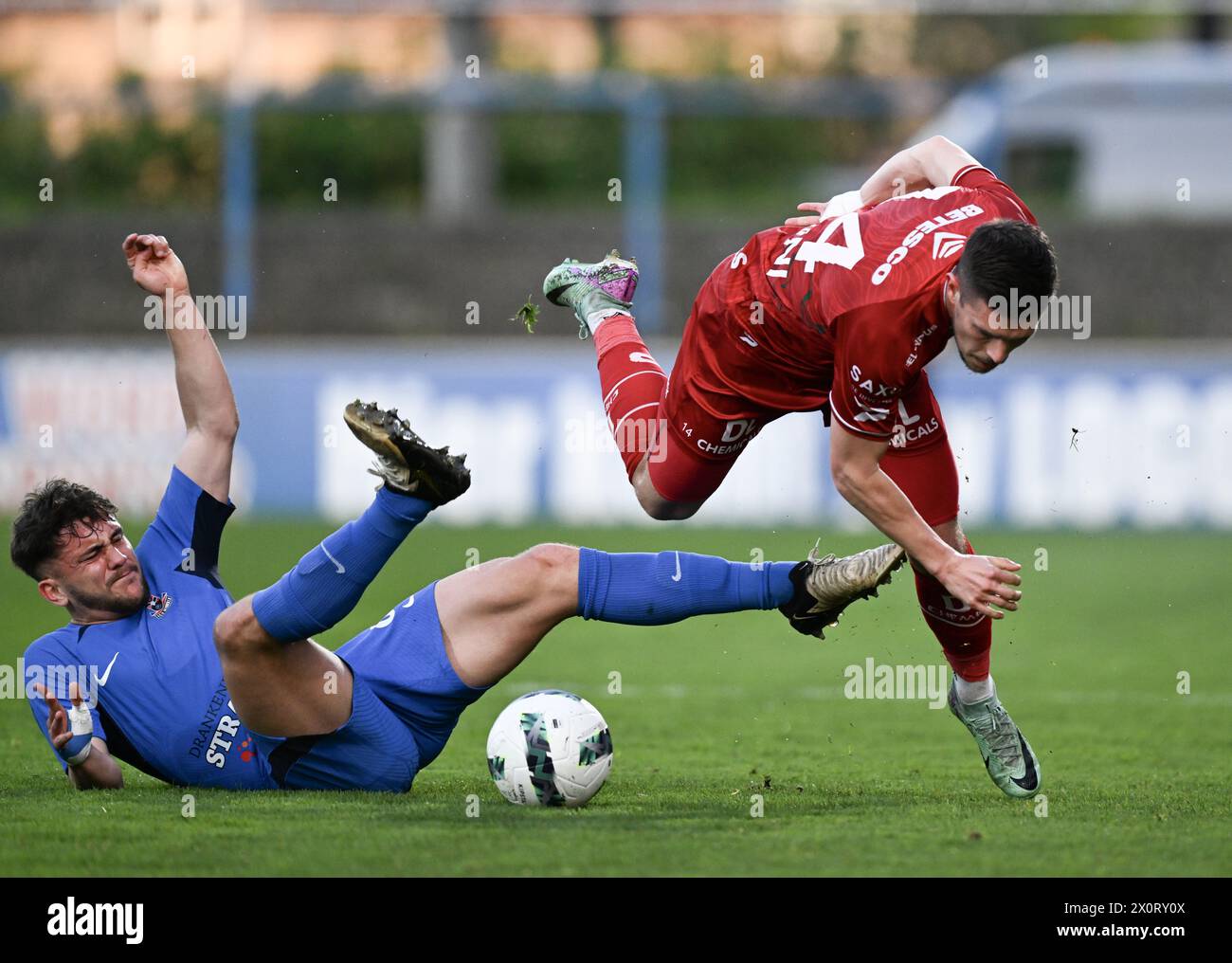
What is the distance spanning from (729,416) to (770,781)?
4.25ft

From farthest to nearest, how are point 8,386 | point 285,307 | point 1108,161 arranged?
point 1108,161, point 285,307, point 8,386

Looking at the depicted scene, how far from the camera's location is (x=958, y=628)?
6.26m

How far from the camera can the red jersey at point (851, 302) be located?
17.4 feet

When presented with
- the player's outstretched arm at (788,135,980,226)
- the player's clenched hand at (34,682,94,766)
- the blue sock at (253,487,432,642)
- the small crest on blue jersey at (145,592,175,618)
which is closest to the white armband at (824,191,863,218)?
the player's outstretched arm at (788,135,980,226)

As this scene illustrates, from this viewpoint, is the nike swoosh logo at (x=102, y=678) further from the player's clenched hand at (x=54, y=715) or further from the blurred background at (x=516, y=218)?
the blurred background at (x=516, y=218)

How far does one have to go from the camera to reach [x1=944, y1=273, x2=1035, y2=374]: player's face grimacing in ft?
16.7

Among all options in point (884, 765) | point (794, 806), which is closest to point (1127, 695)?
point (884, 765)

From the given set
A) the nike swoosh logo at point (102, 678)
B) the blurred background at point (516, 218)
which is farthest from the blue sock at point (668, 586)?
the blurred background at point (516, 218)

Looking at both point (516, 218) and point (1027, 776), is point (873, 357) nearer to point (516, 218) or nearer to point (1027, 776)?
point (1027, 776)

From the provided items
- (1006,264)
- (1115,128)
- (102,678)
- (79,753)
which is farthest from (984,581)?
(1115,128)

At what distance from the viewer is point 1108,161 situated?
71.8 feet

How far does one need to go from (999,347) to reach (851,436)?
1.69ft
